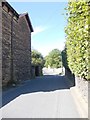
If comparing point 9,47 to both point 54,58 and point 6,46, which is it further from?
point 54,58

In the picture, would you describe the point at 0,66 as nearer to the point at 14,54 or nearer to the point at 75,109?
the point at 14,54

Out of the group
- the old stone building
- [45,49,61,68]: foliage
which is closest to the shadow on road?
the old stone building

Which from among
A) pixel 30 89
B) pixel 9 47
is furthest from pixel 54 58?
pixel 30 89

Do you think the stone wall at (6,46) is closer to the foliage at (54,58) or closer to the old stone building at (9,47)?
the old stone building at (9,47)

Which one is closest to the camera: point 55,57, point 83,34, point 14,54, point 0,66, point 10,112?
point 83,34

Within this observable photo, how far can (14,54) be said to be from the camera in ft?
89.8

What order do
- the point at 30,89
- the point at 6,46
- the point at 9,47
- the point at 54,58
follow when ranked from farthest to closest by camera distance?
the point at 54,58 → the point at 9,47 → the point at 6,46 → the point at 30,89

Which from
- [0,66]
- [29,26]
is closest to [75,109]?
[0,66]

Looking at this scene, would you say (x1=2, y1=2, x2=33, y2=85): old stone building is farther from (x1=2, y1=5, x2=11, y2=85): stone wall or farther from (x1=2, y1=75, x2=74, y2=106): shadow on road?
(x1=2, y1=75, x2=74, y2=106): shadow on road

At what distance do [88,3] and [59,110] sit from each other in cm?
469

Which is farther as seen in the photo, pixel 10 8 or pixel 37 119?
pixel 10 8

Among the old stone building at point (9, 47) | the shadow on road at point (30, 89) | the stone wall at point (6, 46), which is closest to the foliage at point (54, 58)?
the old stone building at point (9, 47)

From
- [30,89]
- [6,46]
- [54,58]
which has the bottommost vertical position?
[30,89]

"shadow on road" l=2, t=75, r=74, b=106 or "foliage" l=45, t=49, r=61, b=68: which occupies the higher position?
"foliage" l=45, t=49, r=61, b=68
